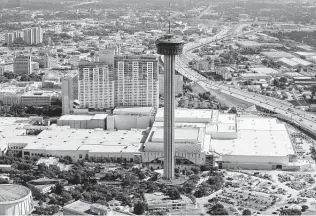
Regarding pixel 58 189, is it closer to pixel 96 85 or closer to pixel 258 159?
pixel 258 159


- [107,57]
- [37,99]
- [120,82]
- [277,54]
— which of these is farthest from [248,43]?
[120,82]

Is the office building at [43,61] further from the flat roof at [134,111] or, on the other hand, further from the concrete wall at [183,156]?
the concrete wall at [183,156]

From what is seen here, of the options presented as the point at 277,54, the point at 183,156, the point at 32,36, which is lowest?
the point at 183,156

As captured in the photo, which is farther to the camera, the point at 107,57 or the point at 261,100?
the point at 261,100

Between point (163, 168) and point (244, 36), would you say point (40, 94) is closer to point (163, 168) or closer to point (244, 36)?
point (163, 168)

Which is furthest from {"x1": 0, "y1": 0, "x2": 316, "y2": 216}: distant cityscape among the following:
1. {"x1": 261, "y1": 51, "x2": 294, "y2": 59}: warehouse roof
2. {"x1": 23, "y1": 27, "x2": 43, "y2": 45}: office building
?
{"x1": 23, "y1": 27, "x2": 43, "y2": 45}: office building

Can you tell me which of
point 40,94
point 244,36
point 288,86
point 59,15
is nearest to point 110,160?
point 40,94

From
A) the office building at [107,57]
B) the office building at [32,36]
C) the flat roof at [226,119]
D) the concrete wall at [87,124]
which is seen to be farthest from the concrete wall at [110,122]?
the office building at [32,36]

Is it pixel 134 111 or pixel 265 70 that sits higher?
pixel 265 70
